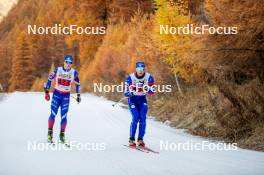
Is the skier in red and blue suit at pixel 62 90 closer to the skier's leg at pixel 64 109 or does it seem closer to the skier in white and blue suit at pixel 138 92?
the skier's leg at pixel 64 109

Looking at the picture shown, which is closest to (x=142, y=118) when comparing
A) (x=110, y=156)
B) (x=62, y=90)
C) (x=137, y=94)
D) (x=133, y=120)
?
(x=133, y=120)

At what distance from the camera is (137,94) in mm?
10750

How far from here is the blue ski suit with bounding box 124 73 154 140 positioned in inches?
420

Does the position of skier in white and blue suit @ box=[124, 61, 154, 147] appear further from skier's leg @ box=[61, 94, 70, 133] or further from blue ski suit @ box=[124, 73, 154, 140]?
skier's leg @ box=[61, 94, 70, 133]

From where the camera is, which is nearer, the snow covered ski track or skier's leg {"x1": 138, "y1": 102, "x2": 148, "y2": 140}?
the snow covered ski track

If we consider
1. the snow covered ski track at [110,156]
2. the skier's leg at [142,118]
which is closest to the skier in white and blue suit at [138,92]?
the skier's leg at [142,118]

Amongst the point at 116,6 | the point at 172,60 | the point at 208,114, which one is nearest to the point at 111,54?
the point at 116,6

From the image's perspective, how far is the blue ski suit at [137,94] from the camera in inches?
420

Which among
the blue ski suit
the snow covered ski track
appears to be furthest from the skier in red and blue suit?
the blue ski suit

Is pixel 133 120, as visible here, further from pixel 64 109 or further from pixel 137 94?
pixel 64 109

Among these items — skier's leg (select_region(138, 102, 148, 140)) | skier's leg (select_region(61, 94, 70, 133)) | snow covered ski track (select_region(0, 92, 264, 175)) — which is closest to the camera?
snow covered ski track (select_region(0, 92, 264, 175))

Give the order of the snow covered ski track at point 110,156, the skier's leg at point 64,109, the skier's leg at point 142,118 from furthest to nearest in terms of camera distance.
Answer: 1. the skier's leg at point 64,109
2. the skier's leg at point 142,118
3. the snow covered ski track at point 110,156

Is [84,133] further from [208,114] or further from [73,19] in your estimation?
[73,19]

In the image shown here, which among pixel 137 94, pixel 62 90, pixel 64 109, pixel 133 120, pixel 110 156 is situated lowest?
pixel 110 156
